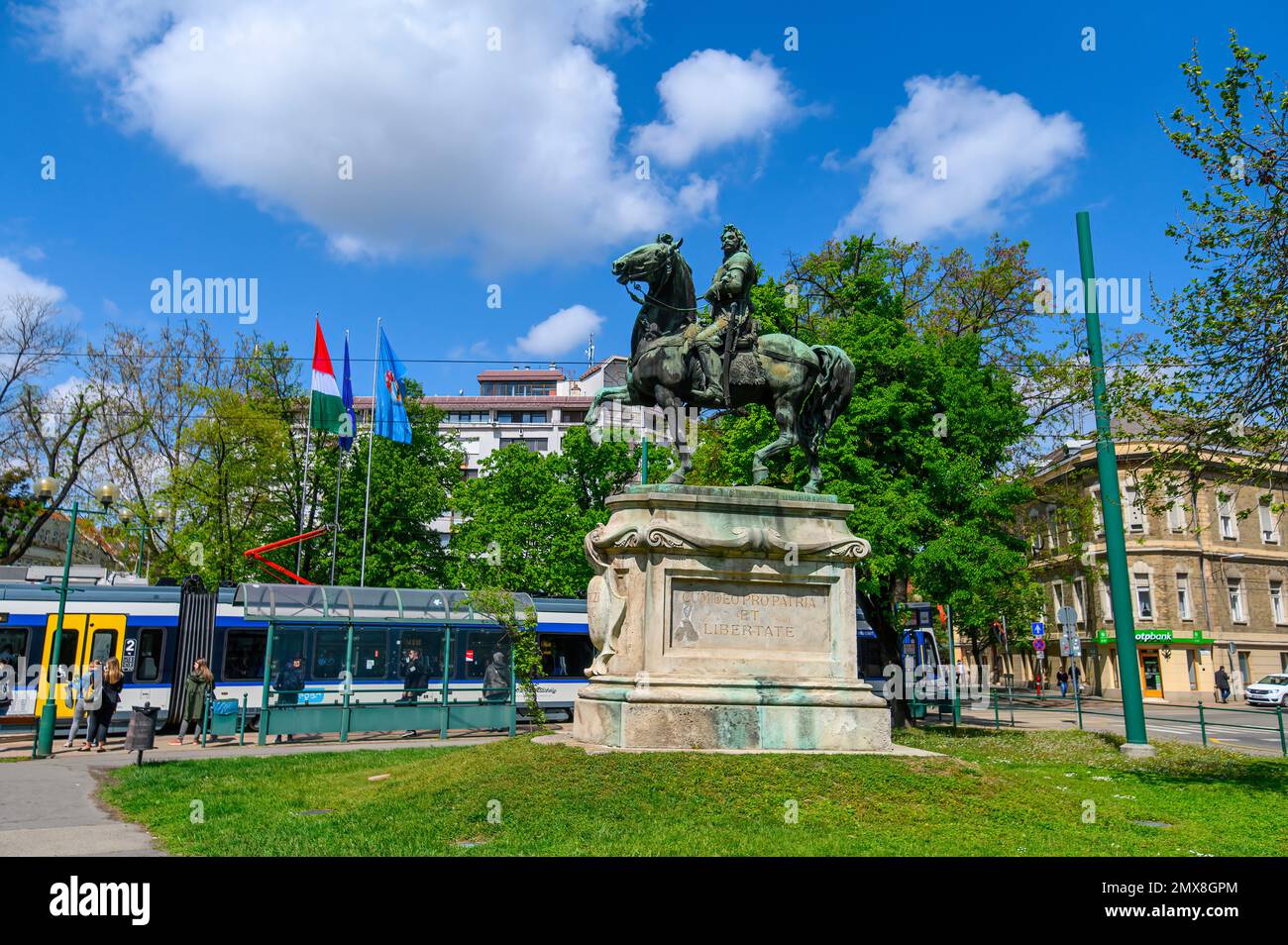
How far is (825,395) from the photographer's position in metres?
12.6

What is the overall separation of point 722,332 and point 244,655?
18.9 metres

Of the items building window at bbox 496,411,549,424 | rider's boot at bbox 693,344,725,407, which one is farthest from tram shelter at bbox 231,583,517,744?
building window at bbox 496,411,549,424

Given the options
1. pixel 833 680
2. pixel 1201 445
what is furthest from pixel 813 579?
pixel 1201 445

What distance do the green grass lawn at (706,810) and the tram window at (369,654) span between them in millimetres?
14391

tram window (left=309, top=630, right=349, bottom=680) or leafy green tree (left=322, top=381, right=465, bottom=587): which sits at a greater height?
leafy green tree (left=322, top=381, right=465, bottom=587)

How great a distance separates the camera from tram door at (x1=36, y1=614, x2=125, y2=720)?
75.8ft

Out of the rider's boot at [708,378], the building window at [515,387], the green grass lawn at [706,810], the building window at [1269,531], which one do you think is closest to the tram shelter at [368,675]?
the green grass lawn at [706,810]

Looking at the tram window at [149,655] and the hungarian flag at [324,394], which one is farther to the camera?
the hungarian flag at [324,394]

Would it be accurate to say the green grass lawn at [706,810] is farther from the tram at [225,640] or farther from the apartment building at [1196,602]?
the apartment building at [1196,602]

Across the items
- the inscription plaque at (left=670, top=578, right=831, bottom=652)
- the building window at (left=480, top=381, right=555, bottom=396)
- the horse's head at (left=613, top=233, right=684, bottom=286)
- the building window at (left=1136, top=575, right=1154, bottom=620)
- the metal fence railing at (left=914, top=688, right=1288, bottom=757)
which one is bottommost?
the metal fence railing at (left=914, top=688, right=1288, bottom=757)

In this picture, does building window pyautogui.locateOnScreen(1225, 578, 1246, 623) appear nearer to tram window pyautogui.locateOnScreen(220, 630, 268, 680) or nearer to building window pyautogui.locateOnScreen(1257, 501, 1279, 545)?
building window pyautogui.locateOnScreen(1257, 501, 1279, 545)

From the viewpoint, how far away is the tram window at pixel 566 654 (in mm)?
27844

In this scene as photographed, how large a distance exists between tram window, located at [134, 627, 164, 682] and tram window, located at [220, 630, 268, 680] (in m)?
1.56

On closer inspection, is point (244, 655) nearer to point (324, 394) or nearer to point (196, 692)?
point (196, 692)
